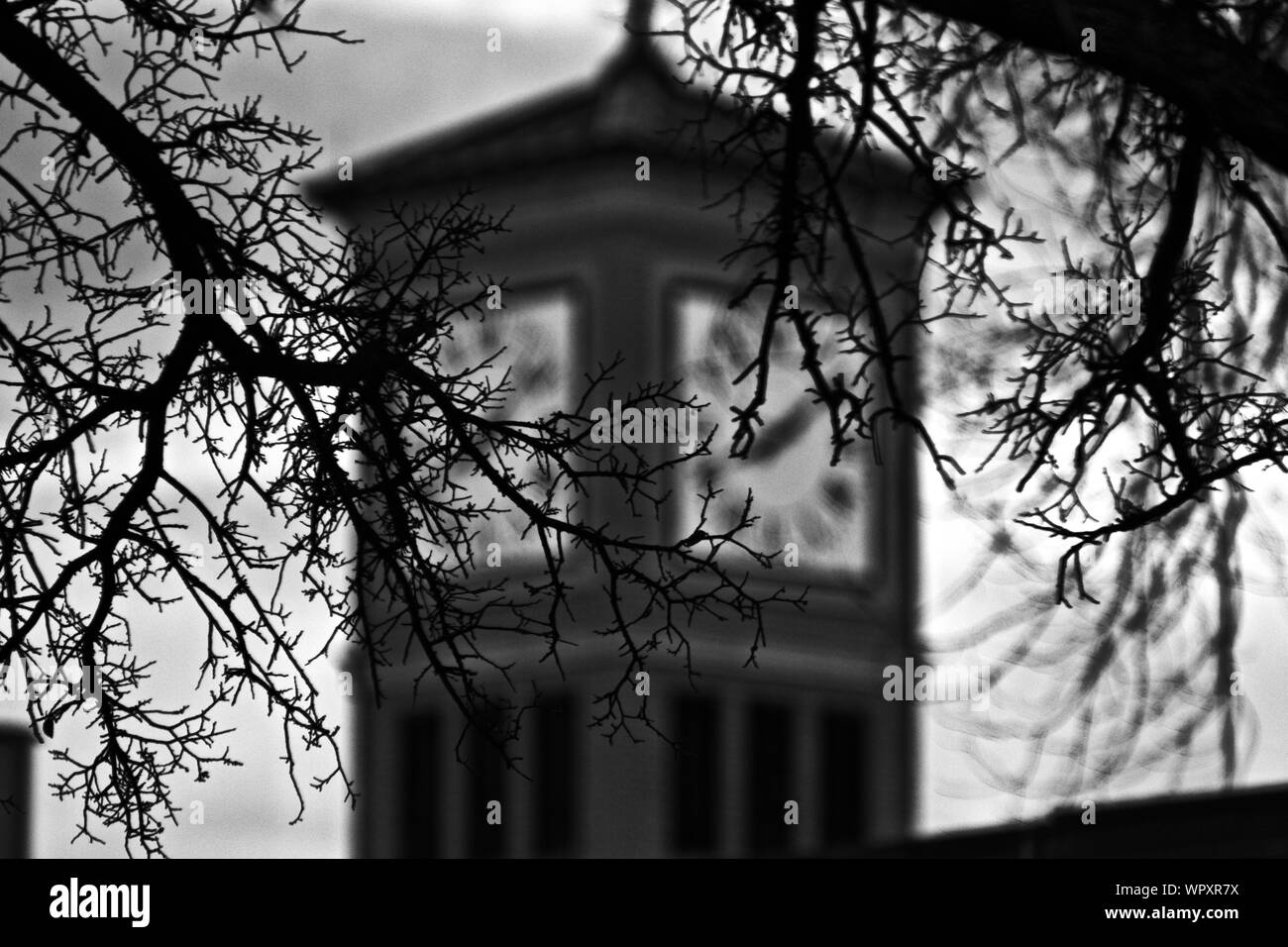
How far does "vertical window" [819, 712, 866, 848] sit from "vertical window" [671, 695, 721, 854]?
1548mm

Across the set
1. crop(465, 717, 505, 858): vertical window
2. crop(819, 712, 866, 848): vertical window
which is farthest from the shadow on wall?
crop(819, 712, 866, 848): vertical window

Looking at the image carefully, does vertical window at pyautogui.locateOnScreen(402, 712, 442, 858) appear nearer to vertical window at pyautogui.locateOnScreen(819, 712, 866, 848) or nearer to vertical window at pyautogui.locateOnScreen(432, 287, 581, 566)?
vertical window at pyautogui.locateOnScreen(432, 287, 581, 566)

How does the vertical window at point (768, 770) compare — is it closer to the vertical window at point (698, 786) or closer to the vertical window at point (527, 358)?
the vertical window at point (698, 786)

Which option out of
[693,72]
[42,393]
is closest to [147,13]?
[42,393]

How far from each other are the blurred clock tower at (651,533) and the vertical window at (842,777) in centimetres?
3

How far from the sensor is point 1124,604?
9461 mm

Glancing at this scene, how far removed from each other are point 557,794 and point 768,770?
2.49 m

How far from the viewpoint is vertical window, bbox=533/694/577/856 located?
75.4 ft

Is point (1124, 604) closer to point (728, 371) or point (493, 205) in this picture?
point (728, 371)

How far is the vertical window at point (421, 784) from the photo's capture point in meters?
24.2

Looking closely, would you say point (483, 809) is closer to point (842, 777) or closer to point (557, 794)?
point (557, 794)

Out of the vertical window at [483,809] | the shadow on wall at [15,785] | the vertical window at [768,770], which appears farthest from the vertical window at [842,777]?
the shadow on wall at [15,785]

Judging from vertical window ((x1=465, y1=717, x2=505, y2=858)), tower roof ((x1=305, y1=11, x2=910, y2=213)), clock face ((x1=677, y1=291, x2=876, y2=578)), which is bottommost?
vertical window ((x1=465, y1=717, x2=505, y2=858))

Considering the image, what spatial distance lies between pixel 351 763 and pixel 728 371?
8182 mm
